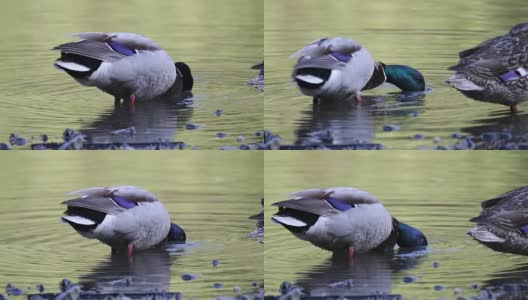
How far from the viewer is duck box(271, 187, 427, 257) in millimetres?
11375

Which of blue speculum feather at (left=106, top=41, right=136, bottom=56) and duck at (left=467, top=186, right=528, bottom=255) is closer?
duck at (left=467, top=186, right=528, bottom=255)

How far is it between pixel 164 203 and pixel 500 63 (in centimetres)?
317

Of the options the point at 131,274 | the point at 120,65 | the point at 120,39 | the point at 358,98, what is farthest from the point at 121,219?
the point at 358,98

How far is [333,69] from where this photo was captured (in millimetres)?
12430

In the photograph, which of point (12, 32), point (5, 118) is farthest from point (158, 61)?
point (12, 32)

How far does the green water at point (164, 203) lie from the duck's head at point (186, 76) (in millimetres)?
983

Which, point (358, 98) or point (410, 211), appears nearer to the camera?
point (358, 98)

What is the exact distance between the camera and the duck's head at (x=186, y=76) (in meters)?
13.4

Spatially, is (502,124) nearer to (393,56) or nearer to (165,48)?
(393,56)

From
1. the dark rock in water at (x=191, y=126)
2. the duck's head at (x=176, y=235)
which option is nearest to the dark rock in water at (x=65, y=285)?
the duck's head at (x=176, y=235)

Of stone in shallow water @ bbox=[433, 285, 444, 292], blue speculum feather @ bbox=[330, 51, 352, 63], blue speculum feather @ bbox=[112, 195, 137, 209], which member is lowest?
stone in shallow water @ bbox=[433, 285, 444, 292]

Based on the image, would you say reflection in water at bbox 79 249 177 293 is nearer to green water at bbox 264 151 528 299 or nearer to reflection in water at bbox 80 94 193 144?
green water at bbox 264 151 528 299

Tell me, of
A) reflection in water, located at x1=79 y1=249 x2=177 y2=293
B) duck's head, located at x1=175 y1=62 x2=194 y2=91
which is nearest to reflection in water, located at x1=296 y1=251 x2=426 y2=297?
reflection in water, located at x1=79 y1=249 x2=177 y2=293

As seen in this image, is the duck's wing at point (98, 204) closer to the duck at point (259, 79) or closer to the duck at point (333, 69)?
the duck at point (333, 69)
